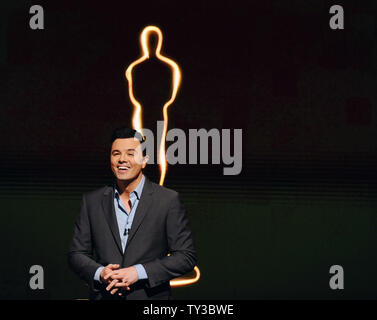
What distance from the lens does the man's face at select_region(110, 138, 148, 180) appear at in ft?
10.0

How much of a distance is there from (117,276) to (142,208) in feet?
1.39

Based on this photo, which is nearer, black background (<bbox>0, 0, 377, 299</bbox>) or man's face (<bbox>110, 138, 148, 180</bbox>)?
man's face (<bbox>110, 138, 148, 180</bbox>)

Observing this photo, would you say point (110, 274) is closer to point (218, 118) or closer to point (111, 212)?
point (111, 212)

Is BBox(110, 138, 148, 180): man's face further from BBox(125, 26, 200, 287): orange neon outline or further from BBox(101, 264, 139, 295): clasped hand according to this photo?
BBox(125, 26, 200, 287): orange neon outline

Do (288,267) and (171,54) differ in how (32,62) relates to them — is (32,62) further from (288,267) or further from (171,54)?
(288,267)

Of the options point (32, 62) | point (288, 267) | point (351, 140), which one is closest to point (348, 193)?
point (351, 140)

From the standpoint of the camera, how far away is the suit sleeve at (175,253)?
286 cm

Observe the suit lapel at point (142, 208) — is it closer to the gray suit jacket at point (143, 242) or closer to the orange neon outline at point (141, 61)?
the gray suit jacket at point (143, 242)

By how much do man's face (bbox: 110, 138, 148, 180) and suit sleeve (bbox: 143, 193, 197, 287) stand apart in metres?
0.33

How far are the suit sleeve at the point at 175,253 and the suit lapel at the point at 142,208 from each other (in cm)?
14

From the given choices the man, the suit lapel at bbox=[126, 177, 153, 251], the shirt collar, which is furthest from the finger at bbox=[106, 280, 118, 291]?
the shirt collar

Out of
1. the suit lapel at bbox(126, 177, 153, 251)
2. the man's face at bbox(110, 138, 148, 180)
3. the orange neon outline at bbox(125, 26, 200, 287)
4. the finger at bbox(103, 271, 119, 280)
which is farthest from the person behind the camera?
the orange neon outline at bbox(125, 26, 200, 287)

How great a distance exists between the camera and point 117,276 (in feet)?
9.18

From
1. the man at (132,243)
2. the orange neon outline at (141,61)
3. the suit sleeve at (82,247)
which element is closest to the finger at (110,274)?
the man at (132,243)
